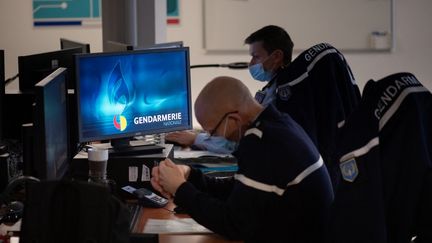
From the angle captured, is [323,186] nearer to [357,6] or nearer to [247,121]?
[247,121]

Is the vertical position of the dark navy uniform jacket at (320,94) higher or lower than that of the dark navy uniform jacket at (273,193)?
higher

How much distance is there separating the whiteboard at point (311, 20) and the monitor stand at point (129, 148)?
2822 mm

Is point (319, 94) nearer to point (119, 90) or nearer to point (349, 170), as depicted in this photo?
point (119, 90)

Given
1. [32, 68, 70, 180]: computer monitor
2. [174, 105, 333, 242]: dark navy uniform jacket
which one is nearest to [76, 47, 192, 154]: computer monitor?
[32, 68, 70, 180]: computer monitor

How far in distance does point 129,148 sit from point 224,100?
69 cm

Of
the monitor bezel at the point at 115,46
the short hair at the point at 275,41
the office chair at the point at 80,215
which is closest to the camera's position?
the office chair at the point at 80,215

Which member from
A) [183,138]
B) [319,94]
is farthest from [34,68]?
[319,94]

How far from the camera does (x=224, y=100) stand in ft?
6.72

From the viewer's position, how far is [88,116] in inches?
98.6

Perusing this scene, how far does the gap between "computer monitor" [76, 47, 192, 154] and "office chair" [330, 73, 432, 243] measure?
3.42 ft

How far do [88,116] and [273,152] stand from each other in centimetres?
87

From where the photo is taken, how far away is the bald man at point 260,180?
1.90 meters

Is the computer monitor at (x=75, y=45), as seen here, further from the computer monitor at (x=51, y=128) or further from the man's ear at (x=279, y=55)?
the computer monitor at (x=51, y=128)

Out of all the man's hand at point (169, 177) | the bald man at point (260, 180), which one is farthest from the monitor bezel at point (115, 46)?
the bald man at point (260, 180)
